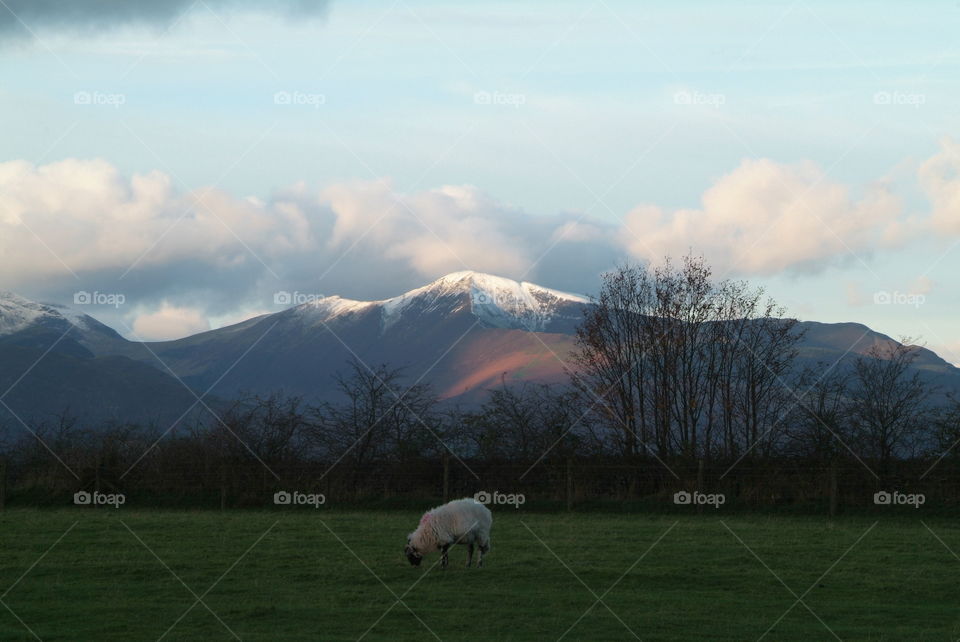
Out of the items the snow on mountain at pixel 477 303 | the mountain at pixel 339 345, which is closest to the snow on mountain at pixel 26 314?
the mountain at pixel 339 345

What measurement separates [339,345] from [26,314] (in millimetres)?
46492

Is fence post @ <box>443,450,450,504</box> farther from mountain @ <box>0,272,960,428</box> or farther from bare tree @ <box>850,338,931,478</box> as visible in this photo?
mountain @ <box>0,272,960,428</box>

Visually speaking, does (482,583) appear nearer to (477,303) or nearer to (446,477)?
(446,477)

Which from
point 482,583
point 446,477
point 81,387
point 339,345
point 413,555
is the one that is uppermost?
point 339,345

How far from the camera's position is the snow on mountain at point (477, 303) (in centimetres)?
15125

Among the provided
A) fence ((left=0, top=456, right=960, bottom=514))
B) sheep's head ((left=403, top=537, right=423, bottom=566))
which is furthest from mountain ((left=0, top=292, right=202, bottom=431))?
sheep's head ((left=403, top=537, right=423, bottom=566))

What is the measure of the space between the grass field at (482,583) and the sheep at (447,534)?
301 mm

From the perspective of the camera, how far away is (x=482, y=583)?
1483 centimetres

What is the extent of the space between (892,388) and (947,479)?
563 cm

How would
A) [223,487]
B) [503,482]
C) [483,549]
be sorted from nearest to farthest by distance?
[483,549]
[223,487]
[503,482]

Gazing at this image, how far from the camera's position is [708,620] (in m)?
12.1

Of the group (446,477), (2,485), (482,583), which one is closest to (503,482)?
(446,477)

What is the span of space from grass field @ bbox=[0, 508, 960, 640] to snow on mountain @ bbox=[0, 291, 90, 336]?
136178mm

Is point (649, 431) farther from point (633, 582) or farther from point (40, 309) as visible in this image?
point (40, 309)
